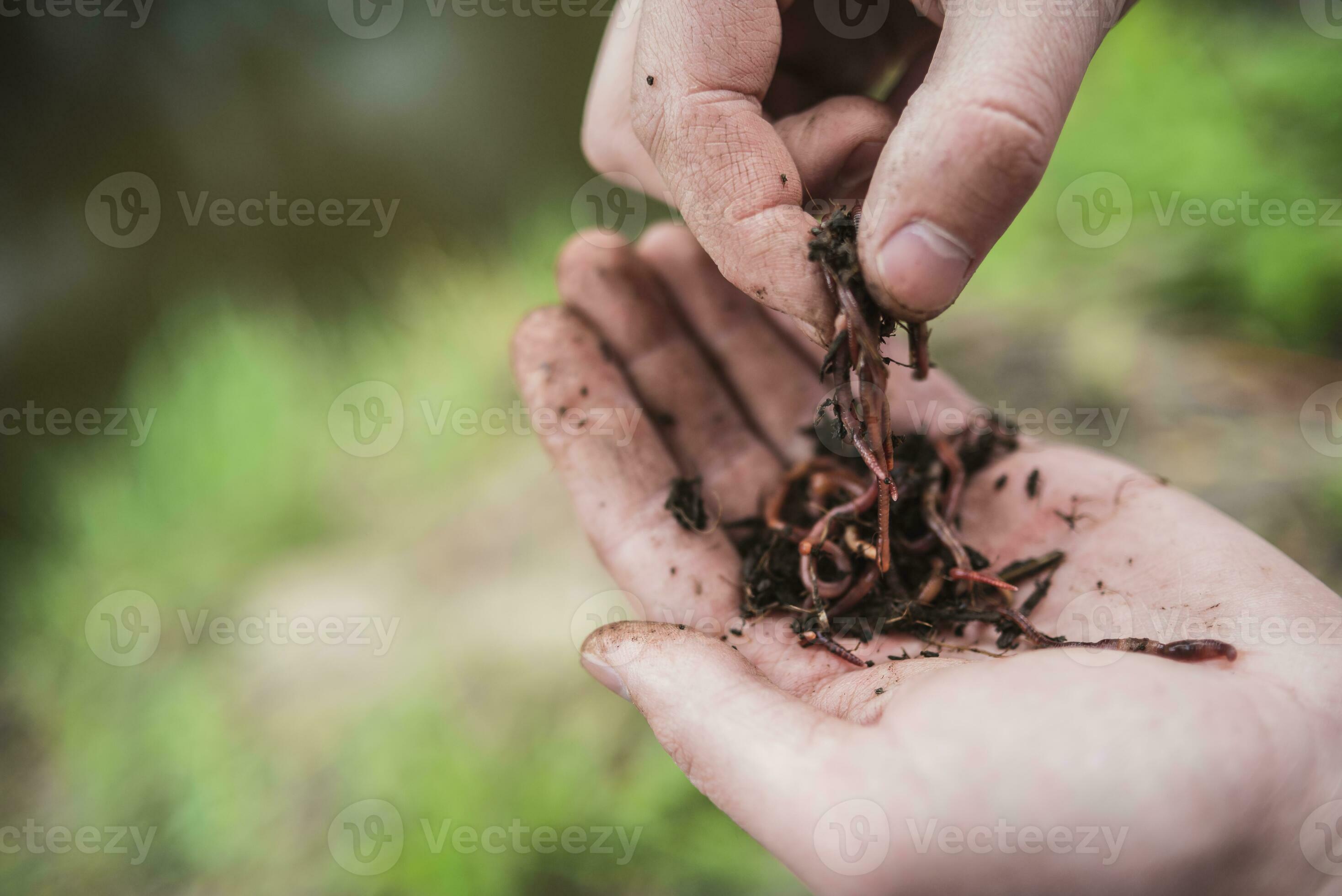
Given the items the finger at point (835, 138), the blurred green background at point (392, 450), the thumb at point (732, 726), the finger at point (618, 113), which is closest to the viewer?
the thumb at point (732, 726)

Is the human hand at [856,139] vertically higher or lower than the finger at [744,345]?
higher

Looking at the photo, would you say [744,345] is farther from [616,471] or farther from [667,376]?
[616,471]

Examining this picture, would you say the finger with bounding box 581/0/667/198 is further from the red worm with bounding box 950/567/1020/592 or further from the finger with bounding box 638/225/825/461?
the red worm with bounding box 950/567/1020/592

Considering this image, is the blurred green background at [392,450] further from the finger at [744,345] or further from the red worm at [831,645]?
the finger at [744,345]

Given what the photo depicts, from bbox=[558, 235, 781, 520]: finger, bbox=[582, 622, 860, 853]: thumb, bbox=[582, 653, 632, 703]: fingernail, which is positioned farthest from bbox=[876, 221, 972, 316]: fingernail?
bbox=[558, 235, 781, 520]: finger

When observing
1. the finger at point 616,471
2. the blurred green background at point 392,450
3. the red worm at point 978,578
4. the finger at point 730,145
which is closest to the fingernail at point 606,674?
the finger at point 616,471

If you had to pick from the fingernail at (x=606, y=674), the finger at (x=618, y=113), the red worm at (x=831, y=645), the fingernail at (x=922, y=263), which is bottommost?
the red worm at (x=831, y=645)
